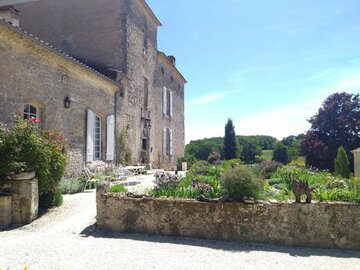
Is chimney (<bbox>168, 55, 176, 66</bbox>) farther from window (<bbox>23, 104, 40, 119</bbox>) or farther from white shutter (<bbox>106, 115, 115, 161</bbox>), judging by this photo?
window (<bbox>23, 104, 40, 119</bbox>)

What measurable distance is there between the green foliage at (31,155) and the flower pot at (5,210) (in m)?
0.45

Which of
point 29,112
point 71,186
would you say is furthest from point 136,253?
point 29,112

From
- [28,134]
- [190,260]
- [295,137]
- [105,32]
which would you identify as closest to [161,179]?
[190,260]

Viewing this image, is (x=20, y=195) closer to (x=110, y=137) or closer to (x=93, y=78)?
(x=93, y=78)

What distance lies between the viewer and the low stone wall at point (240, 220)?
16.9ft

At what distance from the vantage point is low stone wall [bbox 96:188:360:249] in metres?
5.16

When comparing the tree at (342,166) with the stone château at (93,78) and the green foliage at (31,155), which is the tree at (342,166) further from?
the green foliage at (31,155)

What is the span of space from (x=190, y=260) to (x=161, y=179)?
235cm

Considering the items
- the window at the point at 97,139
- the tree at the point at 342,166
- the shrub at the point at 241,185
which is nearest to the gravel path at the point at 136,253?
the shrub at the point at 241,185

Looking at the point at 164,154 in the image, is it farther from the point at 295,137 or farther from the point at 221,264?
the point at 295,137

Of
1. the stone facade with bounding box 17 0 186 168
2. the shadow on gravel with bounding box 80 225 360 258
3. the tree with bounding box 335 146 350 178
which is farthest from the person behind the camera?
the tree with bounding box 335 146 350 178

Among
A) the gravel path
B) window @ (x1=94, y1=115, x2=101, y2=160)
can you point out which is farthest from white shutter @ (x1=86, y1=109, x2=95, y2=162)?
the gravel path

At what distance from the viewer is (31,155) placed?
6230 mm

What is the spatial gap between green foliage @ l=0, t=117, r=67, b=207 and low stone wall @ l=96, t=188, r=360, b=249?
159cm
